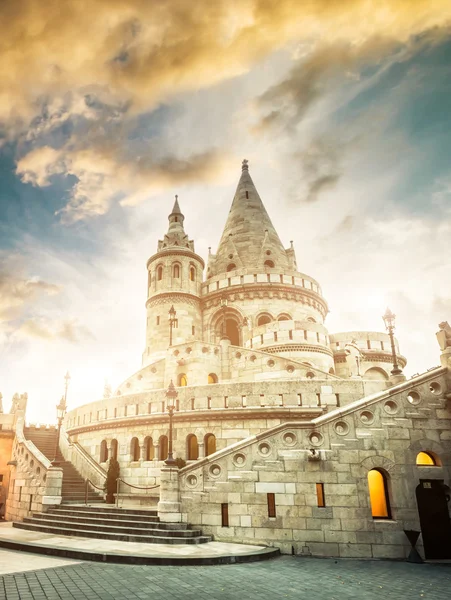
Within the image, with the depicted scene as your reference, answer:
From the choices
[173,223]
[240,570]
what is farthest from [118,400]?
[173,223]

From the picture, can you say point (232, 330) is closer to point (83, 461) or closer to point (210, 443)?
point (210, 443)

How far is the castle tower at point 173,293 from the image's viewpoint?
3172 cm

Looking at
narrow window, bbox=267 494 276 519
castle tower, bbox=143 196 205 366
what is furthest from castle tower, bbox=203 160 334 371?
narrow window, bbox=267 494 276 519

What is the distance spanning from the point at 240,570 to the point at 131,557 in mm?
2712

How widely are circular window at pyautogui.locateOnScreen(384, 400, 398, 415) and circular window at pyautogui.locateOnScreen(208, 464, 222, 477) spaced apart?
5575 millimetres

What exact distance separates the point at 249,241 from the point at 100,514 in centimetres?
2690

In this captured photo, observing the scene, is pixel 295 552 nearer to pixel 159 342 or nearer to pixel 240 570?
pixel 240 570

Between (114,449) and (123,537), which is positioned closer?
(123,537)

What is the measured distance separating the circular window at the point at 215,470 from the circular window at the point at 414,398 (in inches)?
251

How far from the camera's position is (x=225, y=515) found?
12977 millimetres

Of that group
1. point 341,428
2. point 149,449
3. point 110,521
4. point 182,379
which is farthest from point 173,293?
point 341,428

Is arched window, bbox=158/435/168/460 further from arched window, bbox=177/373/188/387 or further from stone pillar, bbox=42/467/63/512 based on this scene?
arched window, bbox=177/373/188/387

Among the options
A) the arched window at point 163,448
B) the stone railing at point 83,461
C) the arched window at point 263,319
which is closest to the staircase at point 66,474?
the stone railing at point 83,461

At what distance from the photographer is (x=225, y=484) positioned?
13.2m
